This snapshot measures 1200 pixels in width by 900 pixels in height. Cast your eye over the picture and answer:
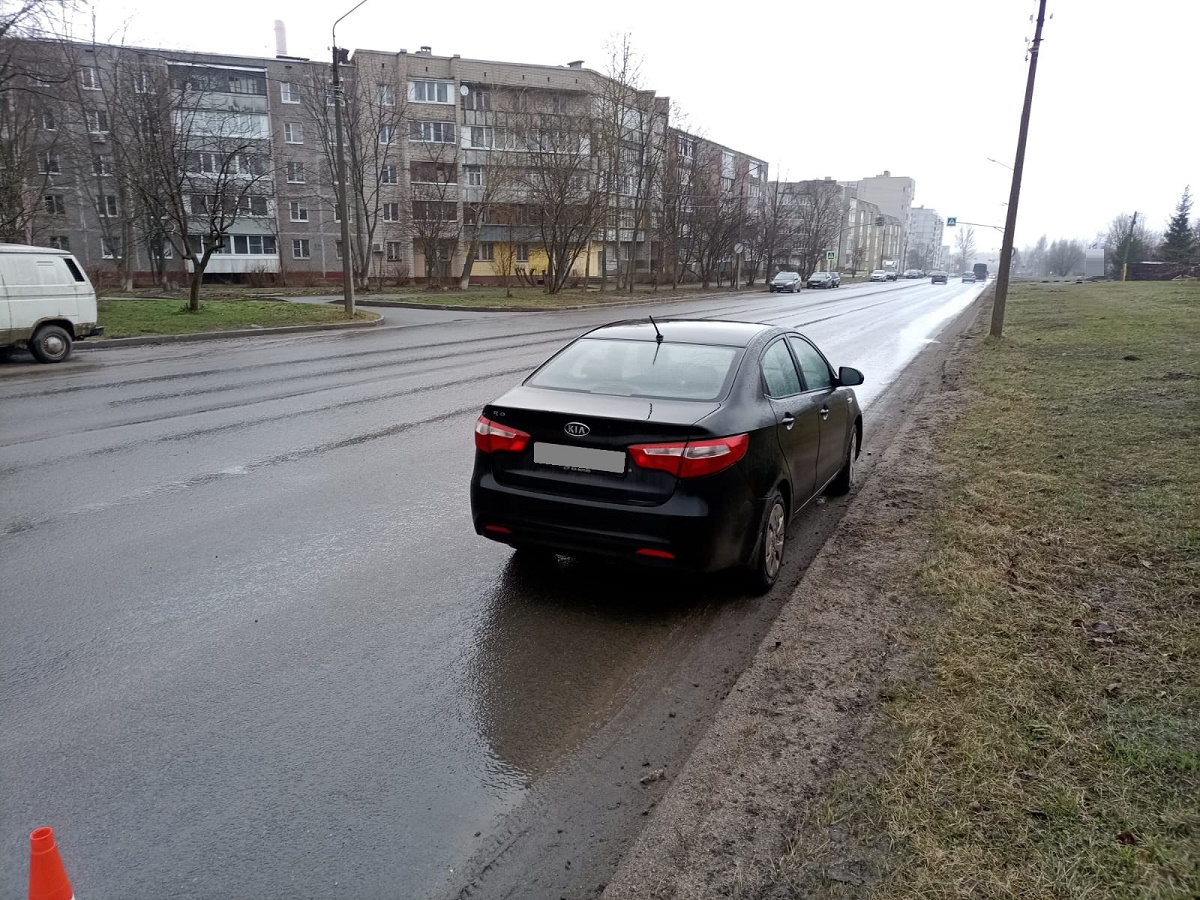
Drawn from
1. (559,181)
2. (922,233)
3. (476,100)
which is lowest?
(559,181)

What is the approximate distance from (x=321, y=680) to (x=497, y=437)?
1588mm

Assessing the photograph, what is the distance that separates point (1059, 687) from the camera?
11.1ft

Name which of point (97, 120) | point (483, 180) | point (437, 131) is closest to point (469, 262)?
point (483, 180)

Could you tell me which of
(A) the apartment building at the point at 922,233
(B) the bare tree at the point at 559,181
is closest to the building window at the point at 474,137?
(B) the bare tree at the point at 559,181

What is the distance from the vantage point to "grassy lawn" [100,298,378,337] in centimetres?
1980

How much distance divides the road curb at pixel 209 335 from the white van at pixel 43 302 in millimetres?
1896

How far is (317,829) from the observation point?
2.68m

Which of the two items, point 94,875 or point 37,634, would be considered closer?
point 94,875

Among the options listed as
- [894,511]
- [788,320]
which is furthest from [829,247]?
[894,511]

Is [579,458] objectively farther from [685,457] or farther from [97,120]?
[97,120]

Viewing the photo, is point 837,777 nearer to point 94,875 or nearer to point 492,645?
point 492,645

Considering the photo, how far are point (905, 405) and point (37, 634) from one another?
10580 mm

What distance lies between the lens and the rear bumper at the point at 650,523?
4066 mm

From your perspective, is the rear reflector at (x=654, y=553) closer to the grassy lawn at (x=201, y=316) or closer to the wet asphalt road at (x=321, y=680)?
the wet asphalt road at (x=321, y=680)
